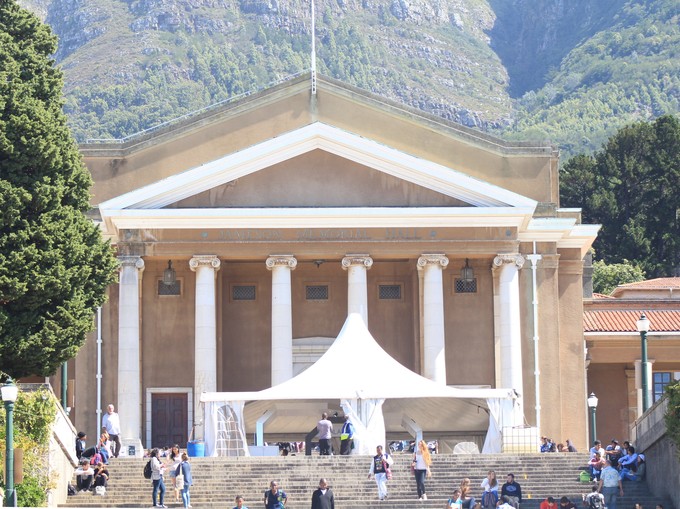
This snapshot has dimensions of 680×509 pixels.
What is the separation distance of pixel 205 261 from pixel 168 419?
18.4ft

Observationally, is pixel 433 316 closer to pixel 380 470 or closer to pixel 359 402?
pixel 359 402

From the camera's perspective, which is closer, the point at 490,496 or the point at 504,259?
the point at 490,496

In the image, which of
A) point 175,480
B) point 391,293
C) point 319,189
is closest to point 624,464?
point 175,480

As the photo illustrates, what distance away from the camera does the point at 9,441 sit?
3581 cm

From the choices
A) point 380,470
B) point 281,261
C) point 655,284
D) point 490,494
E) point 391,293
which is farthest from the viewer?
point 655,284

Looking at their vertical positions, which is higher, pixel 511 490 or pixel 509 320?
pixel 509 320

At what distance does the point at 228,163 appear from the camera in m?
53.8

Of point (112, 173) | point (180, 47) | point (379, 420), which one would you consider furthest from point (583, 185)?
point (180, 47)

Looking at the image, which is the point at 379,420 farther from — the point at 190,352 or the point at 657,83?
the point at 657,83

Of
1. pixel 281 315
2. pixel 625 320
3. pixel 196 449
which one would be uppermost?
pixel 625 320

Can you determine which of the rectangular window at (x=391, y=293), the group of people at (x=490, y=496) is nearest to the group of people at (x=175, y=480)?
the group of people at (x=490, y=496)

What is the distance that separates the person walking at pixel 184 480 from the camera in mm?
39500

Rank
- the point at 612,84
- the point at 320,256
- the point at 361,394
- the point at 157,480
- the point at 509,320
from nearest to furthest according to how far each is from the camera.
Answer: the point at 157,480 → the point at 361,394 → the point at 320,256 → the point at 509,320 → the point at 612,84

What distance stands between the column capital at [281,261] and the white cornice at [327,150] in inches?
111
